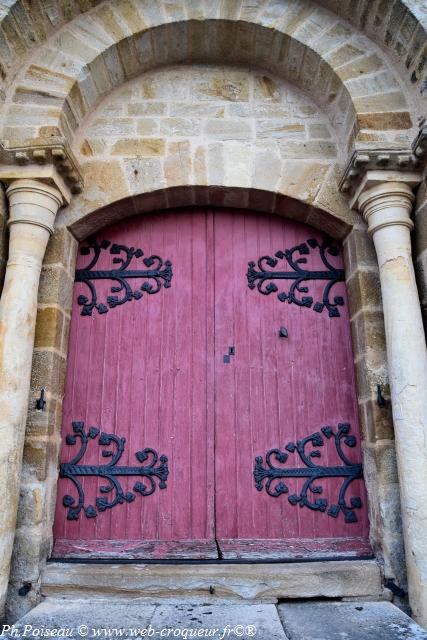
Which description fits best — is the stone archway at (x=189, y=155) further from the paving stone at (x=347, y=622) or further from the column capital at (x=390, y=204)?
the paving stone at (x=347, y=622)

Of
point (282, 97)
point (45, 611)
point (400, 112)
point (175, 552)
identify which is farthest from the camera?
point (282, 97)

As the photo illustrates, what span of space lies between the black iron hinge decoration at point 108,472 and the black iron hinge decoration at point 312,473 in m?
0.61

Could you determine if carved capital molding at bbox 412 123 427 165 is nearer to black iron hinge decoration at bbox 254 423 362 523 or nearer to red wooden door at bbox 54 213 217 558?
red wooden door at bbox 54 213 217 558

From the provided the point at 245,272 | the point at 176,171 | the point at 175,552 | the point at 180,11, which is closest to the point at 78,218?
the point at 176,171

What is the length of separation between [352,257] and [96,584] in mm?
2373

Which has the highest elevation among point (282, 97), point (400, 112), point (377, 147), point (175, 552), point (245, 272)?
point (282, 97)

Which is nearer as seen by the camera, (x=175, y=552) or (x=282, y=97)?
(x=175, y=552)

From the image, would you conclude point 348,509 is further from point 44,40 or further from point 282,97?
point 44,40

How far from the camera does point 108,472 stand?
2.83 m

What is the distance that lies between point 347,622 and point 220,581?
0.64m

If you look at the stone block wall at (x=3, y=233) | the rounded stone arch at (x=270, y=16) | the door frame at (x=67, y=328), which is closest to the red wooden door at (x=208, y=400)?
the door frame at (x=67, y=328)

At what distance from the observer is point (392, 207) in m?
2.78

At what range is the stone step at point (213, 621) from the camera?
2061 millimetres

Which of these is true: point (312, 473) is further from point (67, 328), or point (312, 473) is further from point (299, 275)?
point (67, 328)
